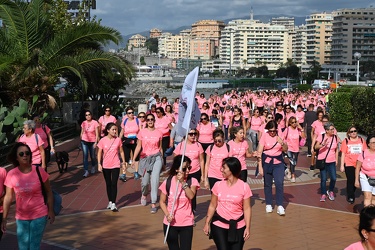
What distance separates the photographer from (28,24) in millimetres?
17641

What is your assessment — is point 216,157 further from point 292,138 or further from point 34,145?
point 292,138

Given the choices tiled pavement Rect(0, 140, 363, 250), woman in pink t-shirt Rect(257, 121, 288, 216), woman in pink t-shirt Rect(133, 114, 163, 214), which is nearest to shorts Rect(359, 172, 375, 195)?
tiled pavement Rect(0, 140, 363, 250)

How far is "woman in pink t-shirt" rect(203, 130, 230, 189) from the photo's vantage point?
32.2 feet

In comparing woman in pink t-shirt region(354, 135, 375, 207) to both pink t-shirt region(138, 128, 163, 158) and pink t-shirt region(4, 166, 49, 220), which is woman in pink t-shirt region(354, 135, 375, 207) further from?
pink t-shirt region(4, 166, 49, 220)

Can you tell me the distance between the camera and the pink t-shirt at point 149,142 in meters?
10.8

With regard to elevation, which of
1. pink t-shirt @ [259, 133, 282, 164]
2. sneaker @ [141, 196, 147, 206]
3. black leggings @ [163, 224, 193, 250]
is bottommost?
sneaker @ [141, 196, 147, 206]

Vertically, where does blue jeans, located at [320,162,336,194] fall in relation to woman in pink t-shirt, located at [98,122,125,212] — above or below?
below

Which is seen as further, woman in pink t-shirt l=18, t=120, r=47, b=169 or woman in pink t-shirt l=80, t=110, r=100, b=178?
woman in pink t-shirt l=80, t=110, r=100, b=178

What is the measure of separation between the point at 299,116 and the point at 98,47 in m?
7.54

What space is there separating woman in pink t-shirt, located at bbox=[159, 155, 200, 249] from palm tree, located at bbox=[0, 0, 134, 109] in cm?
1038

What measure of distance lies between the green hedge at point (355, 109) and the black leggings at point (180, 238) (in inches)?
490

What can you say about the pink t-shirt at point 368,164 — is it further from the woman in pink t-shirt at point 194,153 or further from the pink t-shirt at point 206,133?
the pink t-shirt at point 206,133

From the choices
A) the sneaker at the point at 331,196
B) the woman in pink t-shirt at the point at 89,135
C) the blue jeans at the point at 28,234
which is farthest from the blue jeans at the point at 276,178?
the blue jeans at the point at 28,234

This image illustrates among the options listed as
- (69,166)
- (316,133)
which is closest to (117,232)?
(316,133)
